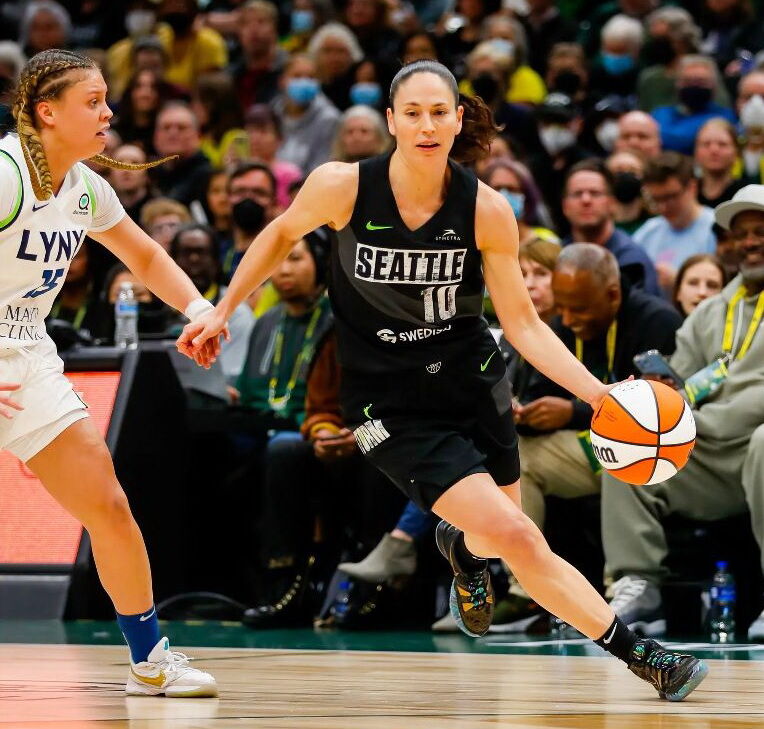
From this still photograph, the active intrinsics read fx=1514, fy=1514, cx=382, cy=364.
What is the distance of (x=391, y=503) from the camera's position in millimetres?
7418

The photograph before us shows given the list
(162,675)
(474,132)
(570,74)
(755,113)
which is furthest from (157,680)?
(570,74)

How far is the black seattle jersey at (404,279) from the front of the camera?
4.62m

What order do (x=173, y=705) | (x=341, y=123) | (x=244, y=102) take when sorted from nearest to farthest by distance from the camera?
(x=173, y=705), (x=341, y=123), (x=244, y=102)

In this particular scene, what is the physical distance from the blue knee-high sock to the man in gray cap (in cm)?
259

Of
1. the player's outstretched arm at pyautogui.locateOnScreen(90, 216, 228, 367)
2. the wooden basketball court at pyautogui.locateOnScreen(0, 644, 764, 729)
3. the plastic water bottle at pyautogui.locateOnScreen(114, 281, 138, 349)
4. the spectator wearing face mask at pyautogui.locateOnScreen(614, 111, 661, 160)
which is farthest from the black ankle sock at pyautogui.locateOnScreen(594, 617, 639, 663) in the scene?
the spectator wearing face mask at pyautogui.locateOnScreen(614, 111, 661, 160)

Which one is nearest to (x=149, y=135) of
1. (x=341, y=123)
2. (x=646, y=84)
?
(x=341, y=123)

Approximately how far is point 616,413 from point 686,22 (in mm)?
7379

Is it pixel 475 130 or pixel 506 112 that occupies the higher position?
pixel 506 112

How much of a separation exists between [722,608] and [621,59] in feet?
20.0

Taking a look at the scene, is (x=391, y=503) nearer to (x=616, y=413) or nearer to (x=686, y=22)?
(x=616, y=413)

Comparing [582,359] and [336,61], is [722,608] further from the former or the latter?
[336,61]

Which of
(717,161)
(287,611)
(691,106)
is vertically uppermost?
(691,106)

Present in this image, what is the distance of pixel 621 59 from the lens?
11617 millimetres

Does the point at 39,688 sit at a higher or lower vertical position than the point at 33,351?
lower
